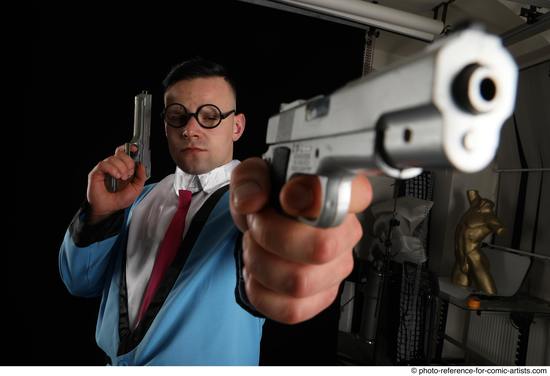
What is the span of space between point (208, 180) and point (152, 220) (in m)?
0.22

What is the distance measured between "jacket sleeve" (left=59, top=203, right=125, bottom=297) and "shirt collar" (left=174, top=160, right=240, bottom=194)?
0.21 m

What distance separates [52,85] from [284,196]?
1275mm

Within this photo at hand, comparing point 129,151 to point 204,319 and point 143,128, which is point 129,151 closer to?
point 143,128

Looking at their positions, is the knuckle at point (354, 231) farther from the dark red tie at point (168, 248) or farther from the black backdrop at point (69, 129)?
the black backdrop at point (69, 129)

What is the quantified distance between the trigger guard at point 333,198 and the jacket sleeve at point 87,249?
0.73 metres

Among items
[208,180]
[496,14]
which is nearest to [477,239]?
[496,14]

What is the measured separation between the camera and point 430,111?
0.32m

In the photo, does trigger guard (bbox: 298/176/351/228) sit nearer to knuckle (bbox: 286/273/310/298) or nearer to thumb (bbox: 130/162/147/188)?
knuckle (bbox: 286/273/310/298)

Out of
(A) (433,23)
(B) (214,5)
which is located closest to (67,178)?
(B) (214,5)

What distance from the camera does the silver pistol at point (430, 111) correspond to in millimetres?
304

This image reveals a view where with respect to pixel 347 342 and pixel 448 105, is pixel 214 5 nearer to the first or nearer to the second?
pixel 448 105

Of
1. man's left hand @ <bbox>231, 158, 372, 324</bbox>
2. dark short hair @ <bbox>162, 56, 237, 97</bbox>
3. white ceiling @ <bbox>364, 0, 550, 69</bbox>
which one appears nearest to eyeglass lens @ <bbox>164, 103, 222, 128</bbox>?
dark short hair @ <bbox>162, 56, 237, 97</bbox>

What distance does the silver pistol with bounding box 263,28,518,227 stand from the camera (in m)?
0.30

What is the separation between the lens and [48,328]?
4.50 feet
